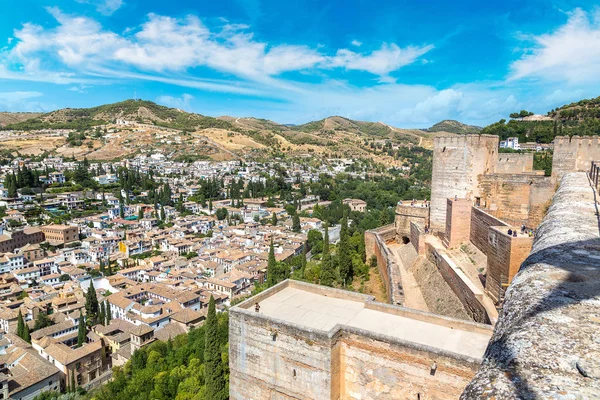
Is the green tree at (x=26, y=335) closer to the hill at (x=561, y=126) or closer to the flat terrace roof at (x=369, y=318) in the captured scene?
the flat terrace roof at (x=369, y=318)

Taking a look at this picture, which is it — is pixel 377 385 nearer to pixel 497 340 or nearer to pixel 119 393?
pixel 497 340

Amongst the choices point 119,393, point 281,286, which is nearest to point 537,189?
point 281,286

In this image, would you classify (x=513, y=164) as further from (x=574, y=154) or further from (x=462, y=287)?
→ (x=462, y=287)

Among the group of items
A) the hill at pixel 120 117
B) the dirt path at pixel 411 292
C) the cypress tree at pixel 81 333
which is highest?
the hill at pixel 120 117

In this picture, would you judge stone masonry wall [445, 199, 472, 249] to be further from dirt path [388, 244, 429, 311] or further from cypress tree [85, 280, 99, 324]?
cypress tree [85, 280, 99, 324]

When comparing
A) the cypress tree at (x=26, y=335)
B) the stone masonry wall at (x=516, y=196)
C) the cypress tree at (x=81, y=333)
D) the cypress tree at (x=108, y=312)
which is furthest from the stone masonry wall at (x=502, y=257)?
the cypress tree at (x=26, y=335)

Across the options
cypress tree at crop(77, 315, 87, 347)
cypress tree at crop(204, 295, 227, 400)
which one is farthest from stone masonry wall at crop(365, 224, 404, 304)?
cypress tree at crop(77, 315, 87, 347)
